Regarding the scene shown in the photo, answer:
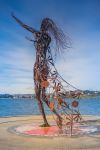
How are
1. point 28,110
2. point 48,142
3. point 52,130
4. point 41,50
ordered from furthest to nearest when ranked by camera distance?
1. point 28,110
2. point 41,50
3. point 52,130
4. point 48,142

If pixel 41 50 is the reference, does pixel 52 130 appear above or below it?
below

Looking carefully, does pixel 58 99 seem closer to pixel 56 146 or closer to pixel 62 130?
pixel 62 130

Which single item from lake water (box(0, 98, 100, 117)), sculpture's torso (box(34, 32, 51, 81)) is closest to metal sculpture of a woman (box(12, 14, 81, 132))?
sculpture's torso (box(34, 32, 51, 81))

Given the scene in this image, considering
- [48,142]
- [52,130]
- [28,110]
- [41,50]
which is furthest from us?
[28,110]

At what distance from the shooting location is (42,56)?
538 inches

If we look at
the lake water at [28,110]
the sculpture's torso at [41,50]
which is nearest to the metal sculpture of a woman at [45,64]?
the sculpture's torso at [41,50]

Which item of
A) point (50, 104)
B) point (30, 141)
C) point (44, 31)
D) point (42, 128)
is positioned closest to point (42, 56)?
point (44, 31)

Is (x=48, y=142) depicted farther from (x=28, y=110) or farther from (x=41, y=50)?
(x=28, y=110)

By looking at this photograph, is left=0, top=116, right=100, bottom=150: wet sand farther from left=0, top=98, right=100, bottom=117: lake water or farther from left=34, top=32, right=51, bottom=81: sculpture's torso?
left=0, top=98, right=100, bottom=117: lake water

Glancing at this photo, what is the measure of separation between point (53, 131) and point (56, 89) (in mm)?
1576

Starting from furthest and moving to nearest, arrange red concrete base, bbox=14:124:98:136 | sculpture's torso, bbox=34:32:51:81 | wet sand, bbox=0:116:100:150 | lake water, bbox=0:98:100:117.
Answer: lake water, bbox=0:98:100:117 < sculpture's torso, bbox=34:32:51:81 < red concrete base, bbox=14:124:98:136 < wet sand, bbox=0:116:100:150

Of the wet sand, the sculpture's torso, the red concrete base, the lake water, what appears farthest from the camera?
the lake water

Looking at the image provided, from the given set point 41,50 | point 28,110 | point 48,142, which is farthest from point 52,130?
point 28,110

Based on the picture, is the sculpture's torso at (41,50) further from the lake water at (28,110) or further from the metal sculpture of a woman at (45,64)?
the lake water at (28,110)
